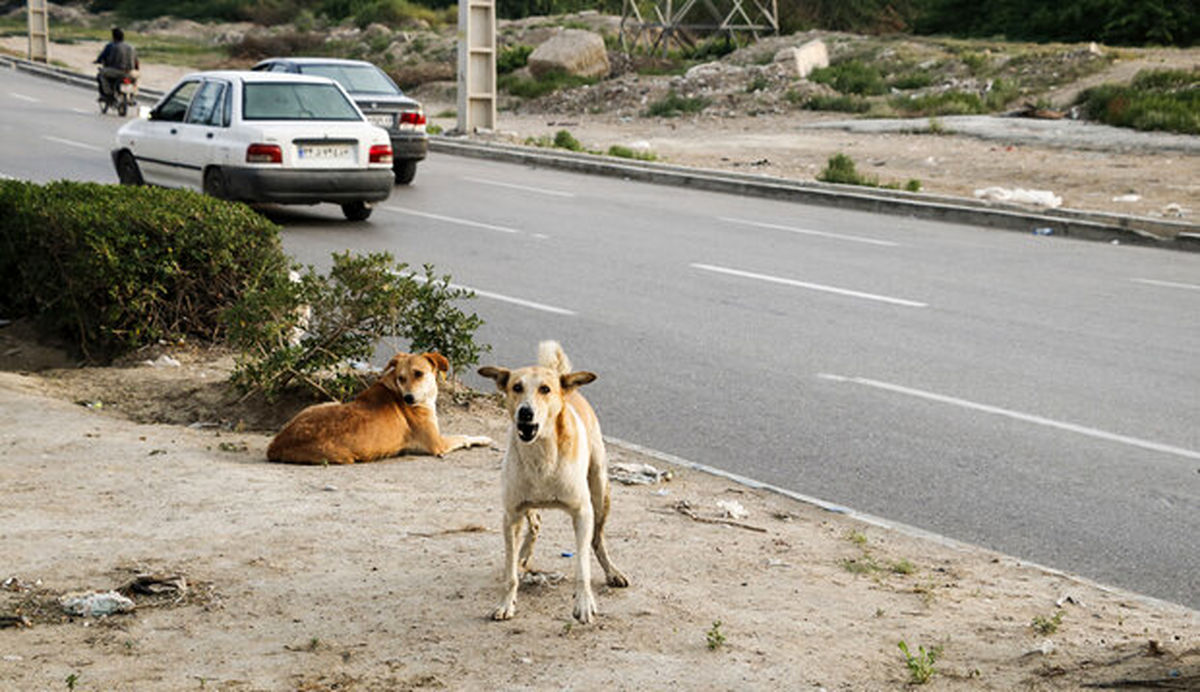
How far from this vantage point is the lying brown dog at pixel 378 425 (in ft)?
23.6

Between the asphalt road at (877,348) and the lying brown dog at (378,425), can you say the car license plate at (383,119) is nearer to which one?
the asphalt road at (877,348)

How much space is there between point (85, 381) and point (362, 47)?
160 feet

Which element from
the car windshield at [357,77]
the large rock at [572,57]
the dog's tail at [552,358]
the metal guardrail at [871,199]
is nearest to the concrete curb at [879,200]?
the metal guardrail at [871,199]

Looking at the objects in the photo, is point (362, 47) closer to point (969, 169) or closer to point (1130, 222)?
point (969, 169)

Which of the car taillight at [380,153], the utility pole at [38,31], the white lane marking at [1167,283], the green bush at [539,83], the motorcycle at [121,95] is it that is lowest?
the white lane marking at [1167,283]

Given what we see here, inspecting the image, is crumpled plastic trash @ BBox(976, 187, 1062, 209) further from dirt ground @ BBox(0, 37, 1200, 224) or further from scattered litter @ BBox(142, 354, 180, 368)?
scattered litter @ BBox(142, 354, 180, 368)

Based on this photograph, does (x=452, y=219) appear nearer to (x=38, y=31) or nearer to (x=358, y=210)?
(x=358, y=210)

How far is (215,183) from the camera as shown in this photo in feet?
53.5

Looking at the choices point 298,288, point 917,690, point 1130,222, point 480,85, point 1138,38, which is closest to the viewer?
point 917,690

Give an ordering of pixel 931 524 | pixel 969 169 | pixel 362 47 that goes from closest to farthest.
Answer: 1. pixel 931 524
2. pixel 969 169
3. pixel 362 47

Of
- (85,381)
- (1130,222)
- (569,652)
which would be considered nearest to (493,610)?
(569,652)

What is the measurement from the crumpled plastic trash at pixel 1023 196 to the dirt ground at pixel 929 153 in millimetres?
373

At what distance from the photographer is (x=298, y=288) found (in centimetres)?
821

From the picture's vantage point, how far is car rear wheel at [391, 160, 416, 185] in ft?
70.1
